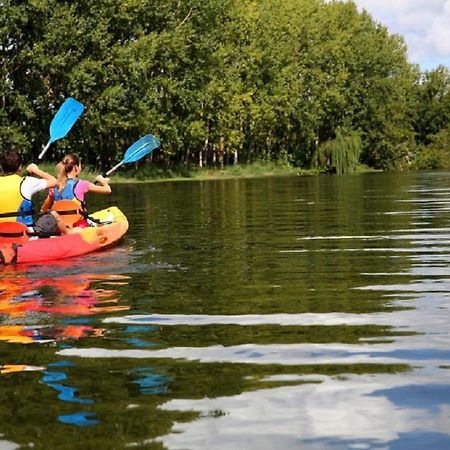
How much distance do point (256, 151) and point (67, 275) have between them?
5258 cm

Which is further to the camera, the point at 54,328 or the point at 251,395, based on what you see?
the point at 54,328

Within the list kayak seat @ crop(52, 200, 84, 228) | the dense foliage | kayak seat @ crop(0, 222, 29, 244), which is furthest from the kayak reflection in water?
the dense foliage

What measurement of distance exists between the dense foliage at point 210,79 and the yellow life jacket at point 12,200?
101 ft

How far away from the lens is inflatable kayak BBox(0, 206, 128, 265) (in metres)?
9.17

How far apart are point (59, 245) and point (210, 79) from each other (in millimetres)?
40573

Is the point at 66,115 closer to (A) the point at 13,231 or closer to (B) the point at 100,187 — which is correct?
(B) the point at 100,187

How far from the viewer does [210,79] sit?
49.4 m

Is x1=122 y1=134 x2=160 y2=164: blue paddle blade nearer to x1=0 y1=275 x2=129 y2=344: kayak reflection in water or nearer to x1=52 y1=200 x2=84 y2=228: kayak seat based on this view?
x1=52 y1=200 x2=84 y2=228: kayak seat

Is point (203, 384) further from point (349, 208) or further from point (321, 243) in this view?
point (349, 208)

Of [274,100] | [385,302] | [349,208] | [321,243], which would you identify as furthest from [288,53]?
[385,302]

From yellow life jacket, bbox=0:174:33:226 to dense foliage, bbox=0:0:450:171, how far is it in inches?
1212

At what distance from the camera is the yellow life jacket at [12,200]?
374 inches

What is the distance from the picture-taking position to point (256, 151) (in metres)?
60.5

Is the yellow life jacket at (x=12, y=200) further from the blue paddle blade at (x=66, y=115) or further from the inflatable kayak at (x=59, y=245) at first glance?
the blue paddle blade at (x=66, y=115)
